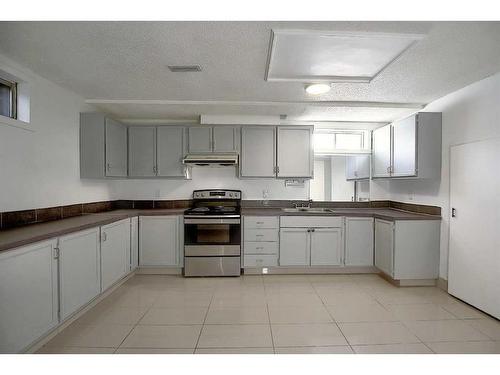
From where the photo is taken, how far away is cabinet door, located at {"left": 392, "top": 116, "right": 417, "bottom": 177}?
330 centimetres

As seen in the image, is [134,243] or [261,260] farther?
[261,260]

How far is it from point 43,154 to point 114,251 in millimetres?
1254

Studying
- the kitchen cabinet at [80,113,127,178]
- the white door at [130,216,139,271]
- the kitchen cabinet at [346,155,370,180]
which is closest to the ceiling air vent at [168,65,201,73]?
the kitchen cabinet at [80,113,127,178]

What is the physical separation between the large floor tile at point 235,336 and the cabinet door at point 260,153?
221 cm

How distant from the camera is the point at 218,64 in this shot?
2404 millimetres

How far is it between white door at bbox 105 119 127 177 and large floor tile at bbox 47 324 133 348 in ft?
6.19

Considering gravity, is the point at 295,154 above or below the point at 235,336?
above

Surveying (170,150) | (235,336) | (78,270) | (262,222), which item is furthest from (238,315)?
(170,150)

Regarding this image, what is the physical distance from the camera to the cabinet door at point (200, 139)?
4.00 m

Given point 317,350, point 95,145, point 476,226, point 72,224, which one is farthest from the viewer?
point 95,145

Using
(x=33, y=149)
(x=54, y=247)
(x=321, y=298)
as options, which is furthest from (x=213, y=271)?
(x=33, y=149)

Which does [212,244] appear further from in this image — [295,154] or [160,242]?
[295,154]

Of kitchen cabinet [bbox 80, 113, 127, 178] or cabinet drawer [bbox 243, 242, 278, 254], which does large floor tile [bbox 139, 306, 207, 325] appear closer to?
cabinet drawer [bbox 243, 242, 278, 254]

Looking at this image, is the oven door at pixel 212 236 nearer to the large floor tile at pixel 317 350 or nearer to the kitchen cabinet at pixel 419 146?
the large floor tile at pixel 317 350
